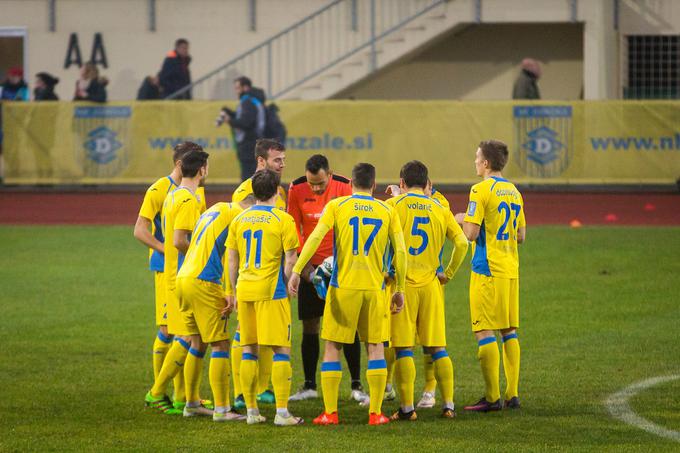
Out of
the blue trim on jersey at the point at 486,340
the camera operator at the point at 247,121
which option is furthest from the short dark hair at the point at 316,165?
the camera operator at the point at 247,121

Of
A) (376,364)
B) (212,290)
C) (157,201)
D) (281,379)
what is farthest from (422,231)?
(157,201)

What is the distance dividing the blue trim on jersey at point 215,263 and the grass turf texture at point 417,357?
1088 millimetres

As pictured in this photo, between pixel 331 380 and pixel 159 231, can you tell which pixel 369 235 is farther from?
pixel 159 231

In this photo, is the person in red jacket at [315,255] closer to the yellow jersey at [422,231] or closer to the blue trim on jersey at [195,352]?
the yellow jersey at [422,231]

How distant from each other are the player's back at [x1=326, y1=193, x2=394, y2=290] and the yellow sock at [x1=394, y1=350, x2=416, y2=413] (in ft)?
2.02

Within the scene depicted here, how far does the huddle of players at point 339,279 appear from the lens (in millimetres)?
8609

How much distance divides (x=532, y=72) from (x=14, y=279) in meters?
12.5

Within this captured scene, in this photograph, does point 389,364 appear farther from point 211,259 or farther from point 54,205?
point 54,205

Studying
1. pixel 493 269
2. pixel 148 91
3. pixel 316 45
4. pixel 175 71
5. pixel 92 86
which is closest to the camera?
pixel 493 269

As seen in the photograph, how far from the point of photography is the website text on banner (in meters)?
24.3

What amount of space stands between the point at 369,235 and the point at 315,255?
1322mm

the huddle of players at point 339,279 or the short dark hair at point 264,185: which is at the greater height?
the short dark hair at point 264,185

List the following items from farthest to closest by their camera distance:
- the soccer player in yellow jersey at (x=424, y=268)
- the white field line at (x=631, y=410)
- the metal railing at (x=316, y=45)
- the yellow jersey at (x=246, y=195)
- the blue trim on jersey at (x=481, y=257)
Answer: the metal railing at (x=316, y=45)
the yellow jersey at (x=246, y=195)
the blue trim on jersey at (x=481, y=257)
the soccer player in yellow jersey at (x=424, y=268)
the white field line at (x=631, y=410)

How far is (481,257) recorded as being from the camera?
30.6 ft
